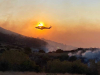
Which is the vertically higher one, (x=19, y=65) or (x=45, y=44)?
(x=45, y=44)

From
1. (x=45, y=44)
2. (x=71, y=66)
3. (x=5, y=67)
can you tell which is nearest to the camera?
(x=5, y=67)

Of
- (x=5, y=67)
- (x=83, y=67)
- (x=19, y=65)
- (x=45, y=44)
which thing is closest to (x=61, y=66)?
(x=83, y=67)

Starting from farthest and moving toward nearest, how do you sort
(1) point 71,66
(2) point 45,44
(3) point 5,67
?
(2) point 45,44 < (1) point 71,66 < (3) point 5,67

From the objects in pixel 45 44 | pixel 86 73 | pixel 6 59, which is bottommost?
pixel 86 73

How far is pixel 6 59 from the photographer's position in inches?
1108

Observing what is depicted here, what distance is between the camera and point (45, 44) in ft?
431

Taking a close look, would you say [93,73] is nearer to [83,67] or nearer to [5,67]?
[83,67]

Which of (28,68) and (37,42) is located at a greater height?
(37,42)

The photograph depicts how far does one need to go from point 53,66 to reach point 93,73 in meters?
5.96

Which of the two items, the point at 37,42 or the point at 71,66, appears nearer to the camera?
the point at 71,66

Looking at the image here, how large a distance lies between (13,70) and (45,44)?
341 ft

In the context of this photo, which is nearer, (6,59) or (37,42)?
(6,59)

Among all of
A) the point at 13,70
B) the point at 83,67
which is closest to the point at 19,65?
the point at 13,70

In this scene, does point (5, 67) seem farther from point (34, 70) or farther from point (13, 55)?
point (34, 70)
